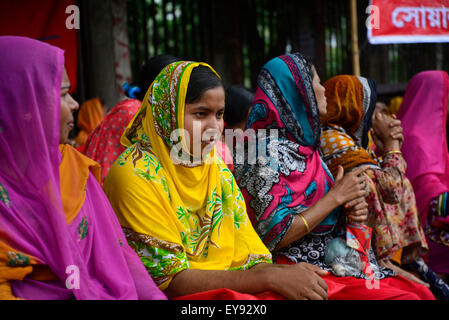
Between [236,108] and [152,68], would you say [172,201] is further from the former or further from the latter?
[236,108]

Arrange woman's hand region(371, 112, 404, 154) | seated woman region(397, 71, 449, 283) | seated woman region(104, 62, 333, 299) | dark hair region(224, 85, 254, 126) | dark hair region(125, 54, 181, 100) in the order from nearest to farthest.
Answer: seated woman region(104, 62, 333, 299) < woman's hand region(371, 112, 404, 154) < dark hair region(125, 54, 181, 100) < seated woman region(397, 71, 449, 283) < dark hair region(224, 85, 254, 126)

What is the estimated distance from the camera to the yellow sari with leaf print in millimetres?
1817

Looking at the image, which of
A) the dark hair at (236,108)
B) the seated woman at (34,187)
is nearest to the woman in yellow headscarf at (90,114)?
the dark hair at (236,108)

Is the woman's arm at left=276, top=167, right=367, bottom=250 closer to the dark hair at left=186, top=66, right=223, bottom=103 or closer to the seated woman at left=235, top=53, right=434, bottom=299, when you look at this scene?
the seated woman at left=235, top=53, right=434, bottom=299

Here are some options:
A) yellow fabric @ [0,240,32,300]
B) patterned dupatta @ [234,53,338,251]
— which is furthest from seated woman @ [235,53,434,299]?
yellow fabric @ [0,240,32,300]

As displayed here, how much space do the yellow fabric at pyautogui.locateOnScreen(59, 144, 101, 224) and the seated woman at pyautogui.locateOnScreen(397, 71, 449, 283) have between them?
93.1 inches

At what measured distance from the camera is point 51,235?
1506mm

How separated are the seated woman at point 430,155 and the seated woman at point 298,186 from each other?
3.23ft

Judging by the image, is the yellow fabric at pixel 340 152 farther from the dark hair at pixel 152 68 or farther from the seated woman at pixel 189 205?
the dark hair at pixel 152 68

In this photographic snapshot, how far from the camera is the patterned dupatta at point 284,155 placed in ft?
7.48

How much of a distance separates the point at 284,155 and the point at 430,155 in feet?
4.97

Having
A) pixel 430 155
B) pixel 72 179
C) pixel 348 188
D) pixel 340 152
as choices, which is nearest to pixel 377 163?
pixel 340 152

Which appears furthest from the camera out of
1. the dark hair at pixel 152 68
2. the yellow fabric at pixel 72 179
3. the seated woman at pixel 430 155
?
the seated woman at pixel 430 155

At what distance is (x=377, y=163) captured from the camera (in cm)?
270
